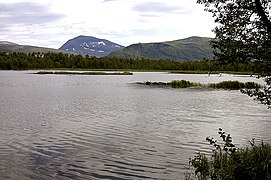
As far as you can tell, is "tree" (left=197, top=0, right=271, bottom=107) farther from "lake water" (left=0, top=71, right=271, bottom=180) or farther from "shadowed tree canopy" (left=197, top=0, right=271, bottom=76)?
"lake water" (left=0, top=71, right=271, bottom=180)

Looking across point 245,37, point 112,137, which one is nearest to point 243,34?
point 245,37

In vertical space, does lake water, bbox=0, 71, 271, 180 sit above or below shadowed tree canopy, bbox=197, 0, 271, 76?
below

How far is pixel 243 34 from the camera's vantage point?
12164 mm

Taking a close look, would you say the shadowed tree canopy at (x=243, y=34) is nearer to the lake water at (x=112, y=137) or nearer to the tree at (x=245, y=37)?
the tree at (x=245, y=37)

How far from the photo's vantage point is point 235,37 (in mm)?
12391

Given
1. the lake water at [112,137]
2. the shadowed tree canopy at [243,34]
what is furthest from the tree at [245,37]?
the lake water at [112,137]

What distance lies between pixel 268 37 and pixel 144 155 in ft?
28.7

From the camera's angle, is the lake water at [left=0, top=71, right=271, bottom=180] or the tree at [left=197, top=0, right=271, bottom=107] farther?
the lake water at [left=0, top=71, right=271, bottom=180]

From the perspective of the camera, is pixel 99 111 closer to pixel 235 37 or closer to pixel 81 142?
pixel 81 142

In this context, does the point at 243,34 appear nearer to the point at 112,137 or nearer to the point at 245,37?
the point at 245,37

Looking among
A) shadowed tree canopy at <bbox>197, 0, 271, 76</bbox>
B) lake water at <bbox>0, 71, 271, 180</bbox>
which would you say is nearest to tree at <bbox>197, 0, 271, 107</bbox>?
shadowed tree canopy at <bbox>197, 0, 271, 76</bbox>

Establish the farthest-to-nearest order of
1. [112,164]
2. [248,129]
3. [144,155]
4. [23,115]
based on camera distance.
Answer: [23,115], [248,129], [144,155], [112,164]

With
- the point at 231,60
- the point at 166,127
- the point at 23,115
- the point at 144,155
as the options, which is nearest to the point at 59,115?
the point at 23,115

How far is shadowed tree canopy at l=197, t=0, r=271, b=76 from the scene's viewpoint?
1175 cm
